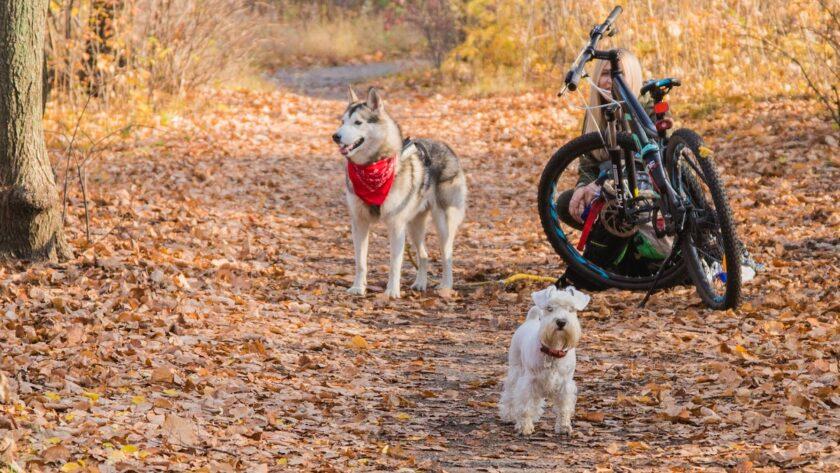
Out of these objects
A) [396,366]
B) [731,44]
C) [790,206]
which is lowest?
[396,366]

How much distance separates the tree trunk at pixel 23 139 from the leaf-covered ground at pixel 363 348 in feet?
0.97

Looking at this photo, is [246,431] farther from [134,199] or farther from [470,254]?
[134,199]

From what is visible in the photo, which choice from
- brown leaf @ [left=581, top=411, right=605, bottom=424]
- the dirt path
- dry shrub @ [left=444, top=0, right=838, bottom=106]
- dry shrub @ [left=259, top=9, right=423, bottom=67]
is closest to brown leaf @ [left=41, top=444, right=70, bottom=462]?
brown leaf @ [left=581, top=411, right=605, bottom=424]

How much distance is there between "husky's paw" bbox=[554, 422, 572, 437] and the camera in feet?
15.4

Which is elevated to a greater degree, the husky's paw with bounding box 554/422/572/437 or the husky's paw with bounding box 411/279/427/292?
the husky's paw with bounding box 554/422/572/437

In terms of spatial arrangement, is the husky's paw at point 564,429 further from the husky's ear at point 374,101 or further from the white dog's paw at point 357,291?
the husky's ear at point 374,101

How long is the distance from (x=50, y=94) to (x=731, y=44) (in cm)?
949

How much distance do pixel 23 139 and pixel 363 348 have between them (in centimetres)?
281

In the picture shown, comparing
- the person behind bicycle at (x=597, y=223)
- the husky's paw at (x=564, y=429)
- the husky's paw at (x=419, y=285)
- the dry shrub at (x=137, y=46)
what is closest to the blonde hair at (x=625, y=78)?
the person behind bicycle at (x=597, y=223)

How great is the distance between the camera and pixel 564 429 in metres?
4.71

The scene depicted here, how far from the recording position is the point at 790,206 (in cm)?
901

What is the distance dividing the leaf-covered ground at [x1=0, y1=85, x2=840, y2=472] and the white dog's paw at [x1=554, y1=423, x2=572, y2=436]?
0.07m

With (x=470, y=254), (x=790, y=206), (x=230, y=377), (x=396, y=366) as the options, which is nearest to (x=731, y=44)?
(x=790, y=206)

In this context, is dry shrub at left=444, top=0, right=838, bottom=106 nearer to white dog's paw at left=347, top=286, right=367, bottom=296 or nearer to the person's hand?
the person's hand
